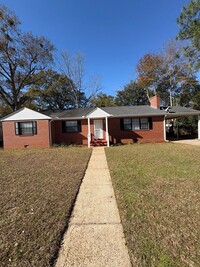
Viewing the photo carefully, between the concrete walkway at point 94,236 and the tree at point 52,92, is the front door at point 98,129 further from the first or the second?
the tree at point 52,92

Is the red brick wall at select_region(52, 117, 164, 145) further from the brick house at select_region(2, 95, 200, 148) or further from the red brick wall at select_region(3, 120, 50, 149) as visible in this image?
the red brick wall at select_region(3, 120, 50, 149)

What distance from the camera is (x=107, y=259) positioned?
223 cm

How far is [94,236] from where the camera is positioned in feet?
8.92

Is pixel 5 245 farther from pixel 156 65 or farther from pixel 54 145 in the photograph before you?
pixel 156 65

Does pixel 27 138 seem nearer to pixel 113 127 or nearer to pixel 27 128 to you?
pixel 27 128

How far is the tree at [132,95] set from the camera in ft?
115

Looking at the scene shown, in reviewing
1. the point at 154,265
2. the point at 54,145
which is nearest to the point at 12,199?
the point at 154,265

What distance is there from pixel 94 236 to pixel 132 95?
3446 cm

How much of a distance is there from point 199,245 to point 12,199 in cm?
402

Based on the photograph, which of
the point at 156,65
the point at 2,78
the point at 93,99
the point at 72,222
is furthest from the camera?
the point at 93,99

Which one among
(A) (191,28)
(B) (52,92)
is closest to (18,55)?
(B) (52,92)

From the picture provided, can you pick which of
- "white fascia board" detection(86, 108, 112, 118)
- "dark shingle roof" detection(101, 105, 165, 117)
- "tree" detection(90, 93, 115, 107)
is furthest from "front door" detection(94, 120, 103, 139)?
"tree" detection(90, 93, 115, 107)

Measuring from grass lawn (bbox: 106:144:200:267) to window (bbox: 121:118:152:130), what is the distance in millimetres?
10498

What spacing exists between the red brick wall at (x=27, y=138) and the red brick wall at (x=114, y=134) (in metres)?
1.26
